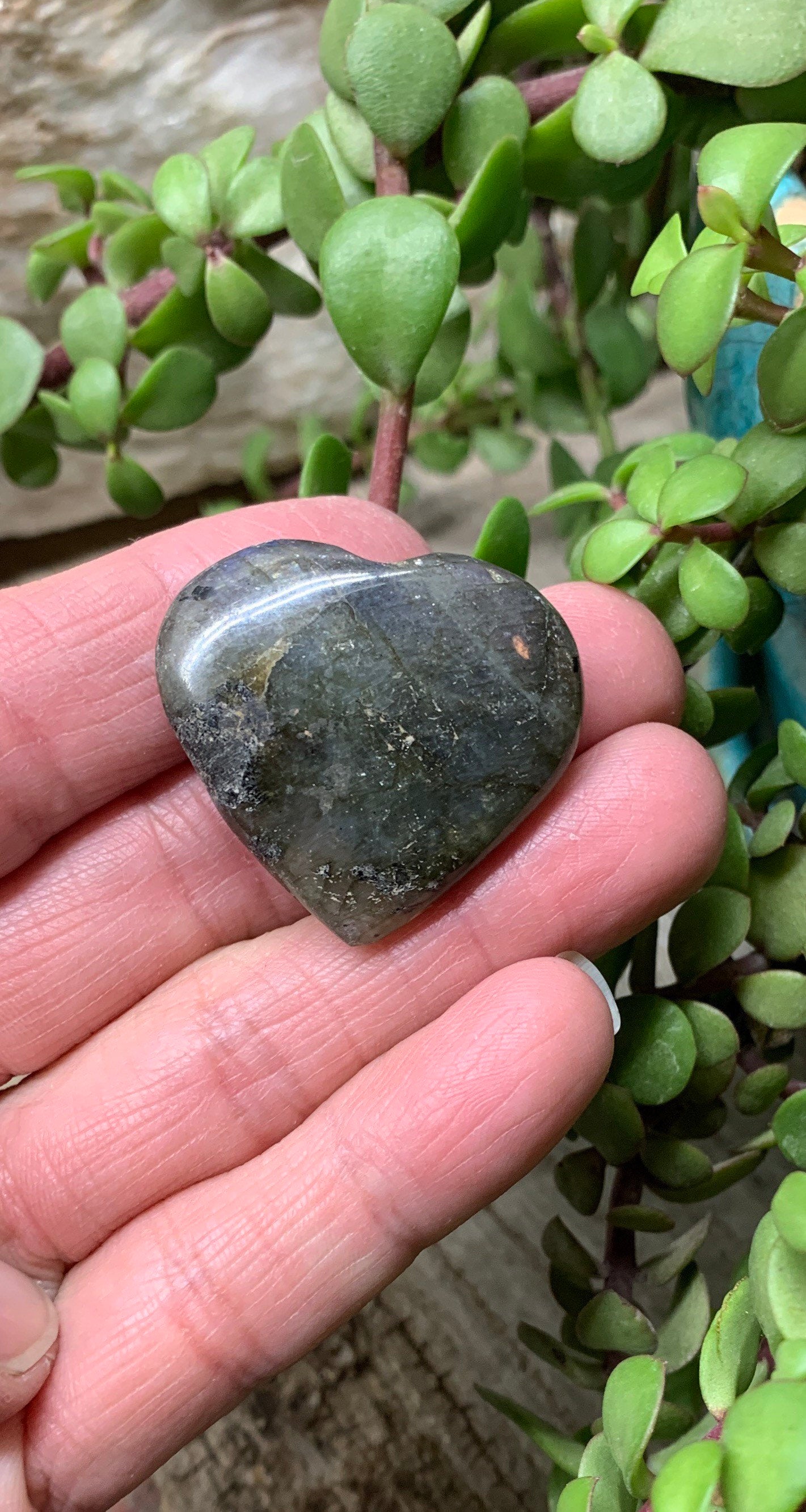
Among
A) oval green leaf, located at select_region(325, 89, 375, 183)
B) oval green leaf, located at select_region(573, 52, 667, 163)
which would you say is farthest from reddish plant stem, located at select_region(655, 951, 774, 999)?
oval green leaf, located at select_region(325, 89, 375, 183)

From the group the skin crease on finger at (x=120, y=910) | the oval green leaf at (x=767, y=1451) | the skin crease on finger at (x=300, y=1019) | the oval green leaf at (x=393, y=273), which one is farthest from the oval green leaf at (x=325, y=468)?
the oval green leaf at (x=767, y=1451)

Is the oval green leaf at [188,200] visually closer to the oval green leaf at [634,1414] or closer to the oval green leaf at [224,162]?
the oval green leaf at [224,162]

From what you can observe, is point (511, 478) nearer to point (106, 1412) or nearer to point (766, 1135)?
point (766, 1135)

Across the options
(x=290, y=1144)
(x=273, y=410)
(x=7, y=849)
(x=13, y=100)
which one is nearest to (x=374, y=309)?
(x=7, y=849)

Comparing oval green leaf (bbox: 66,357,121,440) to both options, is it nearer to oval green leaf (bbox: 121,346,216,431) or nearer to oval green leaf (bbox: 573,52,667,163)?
oval green leaf (bbox: 121,346,216,431)

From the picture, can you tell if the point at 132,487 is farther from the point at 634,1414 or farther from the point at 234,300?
the point at 634,1414
